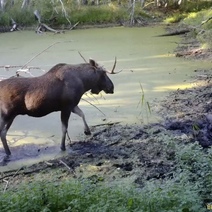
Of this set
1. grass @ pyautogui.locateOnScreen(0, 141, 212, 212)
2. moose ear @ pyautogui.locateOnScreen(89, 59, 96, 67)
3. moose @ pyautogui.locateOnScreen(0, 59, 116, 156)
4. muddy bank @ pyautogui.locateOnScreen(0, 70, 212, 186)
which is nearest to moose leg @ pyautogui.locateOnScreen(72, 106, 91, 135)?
muddy bank @ pyautogui.locateOnScreen(0, 70, 212, 186)

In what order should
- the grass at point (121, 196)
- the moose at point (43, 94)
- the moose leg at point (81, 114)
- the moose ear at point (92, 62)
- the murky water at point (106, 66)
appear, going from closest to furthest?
the grass at point (121, 196)
the moose at point (43, 94)
the moose ear at point (92, 62)
the moose leg at point (81, 114)
the murky water at point (106, 66)

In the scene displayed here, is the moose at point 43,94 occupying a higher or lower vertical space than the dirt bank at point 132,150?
higher

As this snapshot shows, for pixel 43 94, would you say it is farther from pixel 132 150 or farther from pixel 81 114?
pixel 132 150

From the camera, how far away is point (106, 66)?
33.9ft

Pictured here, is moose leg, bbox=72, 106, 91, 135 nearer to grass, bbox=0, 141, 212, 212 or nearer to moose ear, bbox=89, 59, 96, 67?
moose ear, bbox=89, 59, 96, 67

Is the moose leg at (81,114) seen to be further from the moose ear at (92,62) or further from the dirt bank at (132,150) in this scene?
the moose ear at (92,62)

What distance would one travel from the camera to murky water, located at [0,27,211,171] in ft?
21.0

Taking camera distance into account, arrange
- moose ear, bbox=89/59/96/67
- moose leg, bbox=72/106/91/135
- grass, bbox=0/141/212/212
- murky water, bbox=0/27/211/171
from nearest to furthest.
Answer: grass, bbox=0/141/212/212
moose ear, bbox=89/59/96/67
moose leg, bbox=72/106/91/135
murky water, bbox=0/27/211/171

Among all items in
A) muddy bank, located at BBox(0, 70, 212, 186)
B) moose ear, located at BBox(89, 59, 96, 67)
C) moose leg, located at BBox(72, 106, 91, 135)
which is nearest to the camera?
muddy bank, located at BBox(0, 70, 212, 186)

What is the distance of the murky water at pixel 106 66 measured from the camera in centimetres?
641

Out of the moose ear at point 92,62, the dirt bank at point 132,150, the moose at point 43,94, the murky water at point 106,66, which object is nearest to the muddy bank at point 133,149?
the dirt bank at point 132,150

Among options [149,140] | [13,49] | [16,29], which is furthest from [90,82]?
[16,29]

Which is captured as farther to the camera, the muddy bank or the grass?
the muddy bank

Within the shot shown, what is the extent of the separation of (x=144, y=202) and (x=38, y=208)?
0.74 m
